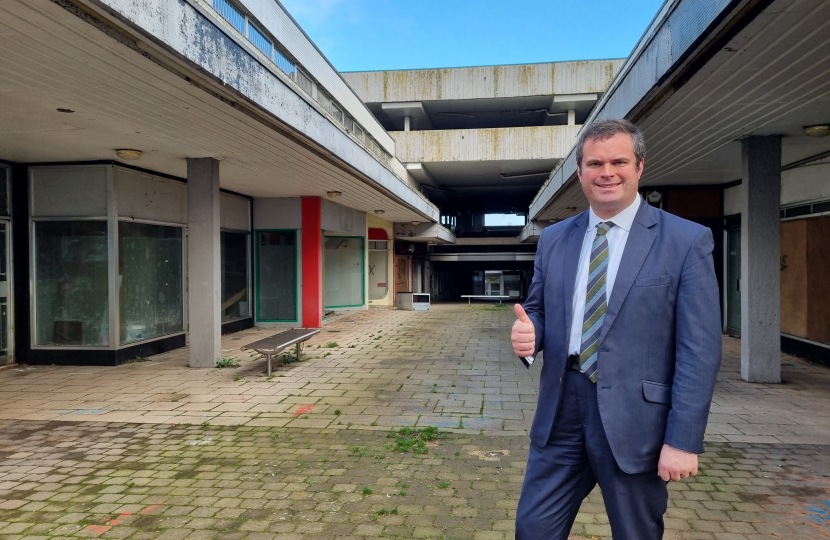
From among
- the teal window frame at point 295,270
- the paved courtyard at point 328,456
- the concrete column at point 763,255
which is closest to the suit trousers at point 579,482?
the paved courtyard at point 328,456

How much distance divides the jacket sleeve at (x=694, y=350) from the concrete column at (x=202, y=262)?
25.5 ft

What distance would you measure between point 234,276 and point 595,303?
1208 centimetres

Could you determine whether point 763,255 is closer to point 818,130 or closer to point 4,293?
point 818,130

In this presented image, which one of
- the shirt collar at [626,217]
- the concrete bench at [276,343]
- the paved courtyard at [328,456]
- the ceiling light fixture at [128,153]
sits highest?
the ceiling light fixture at [128,153]

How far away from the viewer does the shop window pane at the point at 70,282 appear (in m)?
8.90

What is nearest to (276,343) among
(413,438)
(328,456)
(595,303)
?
(413,438)

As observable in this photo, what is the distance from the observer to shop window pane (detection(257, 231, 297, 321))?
1372 centimetres

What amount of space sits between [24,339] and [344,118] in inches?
299

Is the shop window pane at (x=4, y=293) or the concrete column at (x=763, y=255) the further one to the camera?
the shop window pane at (x=4, y=293)

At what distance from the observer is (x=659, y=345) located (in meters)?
1.85

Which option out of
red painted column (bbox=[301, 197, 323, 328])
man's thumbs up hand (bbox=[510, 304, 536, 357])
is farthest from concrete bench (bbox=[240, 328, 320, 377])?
man's thumbs up hand (bbox=[510, 304, 536, 357])

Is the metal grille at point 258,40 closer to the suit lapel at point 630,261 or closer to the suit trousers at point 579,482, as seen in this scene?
the suit lapel at point 630,261

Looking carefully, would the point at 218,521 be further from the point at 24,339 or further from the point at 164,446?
the point at 24,339

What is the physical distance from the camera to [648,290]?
184 centimetres
